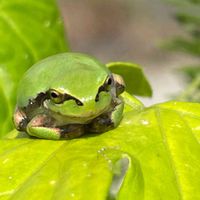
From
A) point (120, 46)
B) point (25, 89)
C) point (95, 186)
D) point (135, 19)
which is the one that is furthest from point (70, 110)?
point (135, 19)

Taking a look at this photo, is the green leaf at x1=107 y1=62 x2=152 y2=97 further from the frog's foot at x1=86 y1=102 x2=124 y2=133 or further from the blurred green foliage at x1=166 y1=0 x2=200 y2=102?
the blurred green foliage at x1=166 y1=0 x2=200 y2=102

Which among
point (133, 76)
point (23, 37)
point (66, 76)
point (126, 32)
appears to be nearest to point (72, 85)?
point (66, 76)

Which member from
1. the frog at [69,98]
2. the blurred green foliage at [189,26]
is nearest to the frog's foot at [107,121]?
the frog at [69,98]

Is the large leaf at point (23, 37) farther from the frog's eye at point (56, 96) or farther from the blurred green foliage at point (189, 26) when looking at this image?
the blurred green foliage at point (189, 26)

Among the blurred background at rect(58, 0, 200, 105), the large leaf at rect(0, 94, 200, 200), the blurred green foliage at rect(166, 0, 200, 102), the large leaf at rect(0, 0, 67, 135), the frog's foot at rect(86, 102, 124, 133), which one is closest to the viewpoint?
the large leaf at rect(0, 94, 200, 200)


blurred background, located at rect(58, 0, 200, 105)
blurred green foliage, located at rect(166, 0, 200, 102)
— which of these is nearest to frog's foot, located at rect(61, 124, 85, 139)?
blurred green foliage, located at rect(166, 0, 200, 102)

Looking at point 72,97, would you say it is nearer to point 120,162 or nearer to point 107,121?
point 107,121
